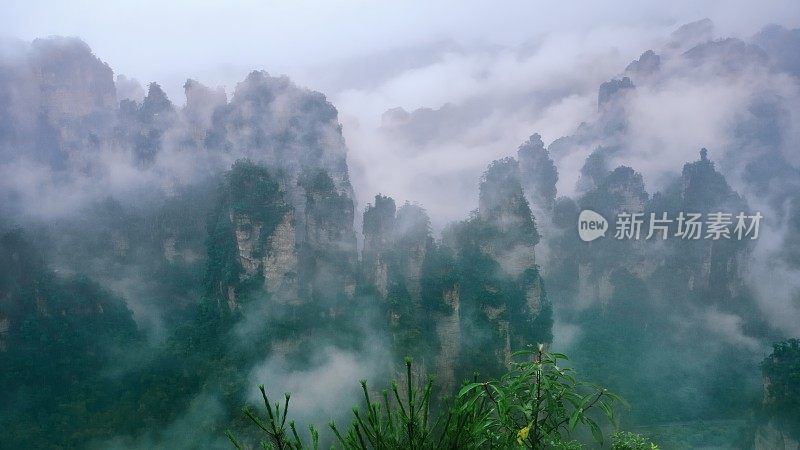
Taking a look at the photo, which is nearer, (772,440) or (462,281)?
(772,440)

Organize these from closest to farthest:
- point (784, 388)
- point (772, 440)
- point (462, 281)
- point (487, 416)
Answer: point (487, 416) < point (772, 440) < point (784, 388) < point (462, 281)

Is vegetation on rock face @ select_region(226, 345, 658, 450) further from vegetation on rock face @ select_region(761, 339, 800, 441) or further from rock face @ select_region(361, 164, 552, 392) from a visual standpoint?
vegetation on rock face @ select_region(761, 339, 800, 441)

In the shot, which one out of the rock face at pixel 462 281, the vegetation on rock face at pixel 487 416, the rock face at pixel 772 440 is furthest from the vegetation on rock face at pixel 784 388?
the vegetation on rock face at pixel 487 416

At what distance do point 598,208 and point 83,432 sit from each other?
4161cm

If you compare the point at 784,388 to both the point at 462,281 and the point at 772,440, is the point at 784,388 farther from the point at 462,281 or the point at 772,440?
the point at 462,281

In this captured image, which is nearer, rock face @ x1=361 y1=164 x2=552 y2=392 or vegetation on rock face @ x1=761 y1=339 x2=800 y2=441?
vegetation on rock face @ x1=761 y1=339 x2=800 y2=441

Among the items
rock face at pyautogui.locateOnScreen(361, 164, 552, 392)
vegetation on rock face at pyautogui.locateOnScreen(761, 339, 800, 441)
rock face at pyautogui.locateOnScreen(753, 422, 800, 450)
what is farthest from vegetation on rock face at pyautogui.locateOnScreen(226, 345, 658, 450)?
vegetation on rock face at pyautogui.locateOnScreen(761, 339, 800, 441)

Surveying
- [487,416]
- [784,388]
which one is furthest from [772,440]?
[487,416]

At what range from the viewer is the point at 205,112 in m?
53.9

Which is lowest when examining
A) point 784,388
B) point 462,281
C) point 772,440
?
point 772,440

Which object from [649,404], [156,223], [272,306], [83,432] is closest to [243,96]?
[156,223]

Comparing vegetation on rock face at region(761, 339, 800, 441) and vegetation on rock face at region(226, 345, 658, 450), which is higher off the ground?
vegetation on rock face at region(226, 345, 658, 450)

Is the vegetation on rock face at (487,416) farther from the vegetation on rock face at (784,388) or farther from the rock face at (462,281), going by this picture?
the vegetation on rock face at (784,388)

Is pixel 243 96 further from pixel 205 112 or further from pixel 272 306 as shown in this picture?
pixel 272 306
